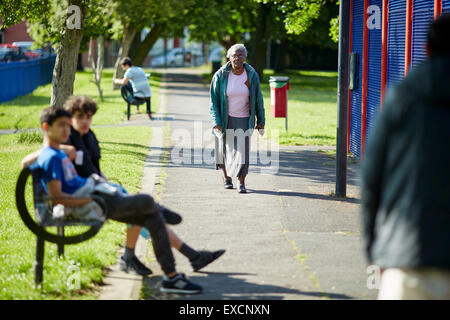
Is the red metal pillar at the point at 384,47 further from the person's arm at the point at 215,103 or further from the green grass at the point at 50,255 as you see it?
the green grass at the point at 50,255

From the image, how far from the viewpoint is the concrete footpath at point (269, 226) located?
5.62 metres

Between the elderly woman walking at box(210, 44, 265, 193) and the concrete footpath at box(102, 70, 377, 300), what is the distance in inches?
20.5

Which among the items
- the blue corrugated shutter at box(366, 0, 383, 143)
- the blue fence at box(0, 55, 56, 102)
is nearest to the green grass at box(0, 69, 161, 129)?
the blue fence at box(0, 55, 56, 102)

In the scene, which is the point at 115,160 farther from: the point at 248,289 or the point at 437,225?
the point at 437,225

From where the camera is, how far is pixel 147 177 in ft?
34.9

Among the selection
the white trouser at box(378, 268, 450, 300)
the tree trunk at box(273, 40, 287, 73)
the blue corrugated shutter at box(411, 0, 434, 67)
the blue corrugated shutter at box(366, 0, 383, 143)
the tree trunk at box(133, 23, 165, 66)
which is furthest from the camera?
the tree trunk at box(273, 40, 287, 73)

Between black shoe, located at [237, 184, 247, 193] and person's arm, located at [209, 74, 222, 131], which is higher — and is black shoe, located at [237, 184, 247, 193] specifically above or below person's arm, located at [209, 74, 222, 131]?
below

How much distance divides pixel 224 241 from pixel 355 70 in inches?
237

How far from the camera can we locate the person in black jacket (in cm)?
300

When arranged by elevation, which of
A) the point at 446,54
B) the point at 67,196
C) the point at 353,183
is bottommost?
the point at 353,183

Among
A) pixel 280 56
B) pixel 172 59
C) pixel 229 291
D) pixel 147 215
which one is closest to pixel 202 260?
pixel 229 291

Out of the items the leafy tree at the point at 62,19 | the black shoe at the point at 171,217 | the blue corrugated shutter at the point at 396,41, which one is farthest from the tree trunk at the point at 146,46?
the black shoe at the point at 171,217

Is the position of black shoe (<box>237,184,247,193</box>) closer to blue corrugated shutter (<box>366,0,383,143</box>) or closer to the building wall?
the building wall
